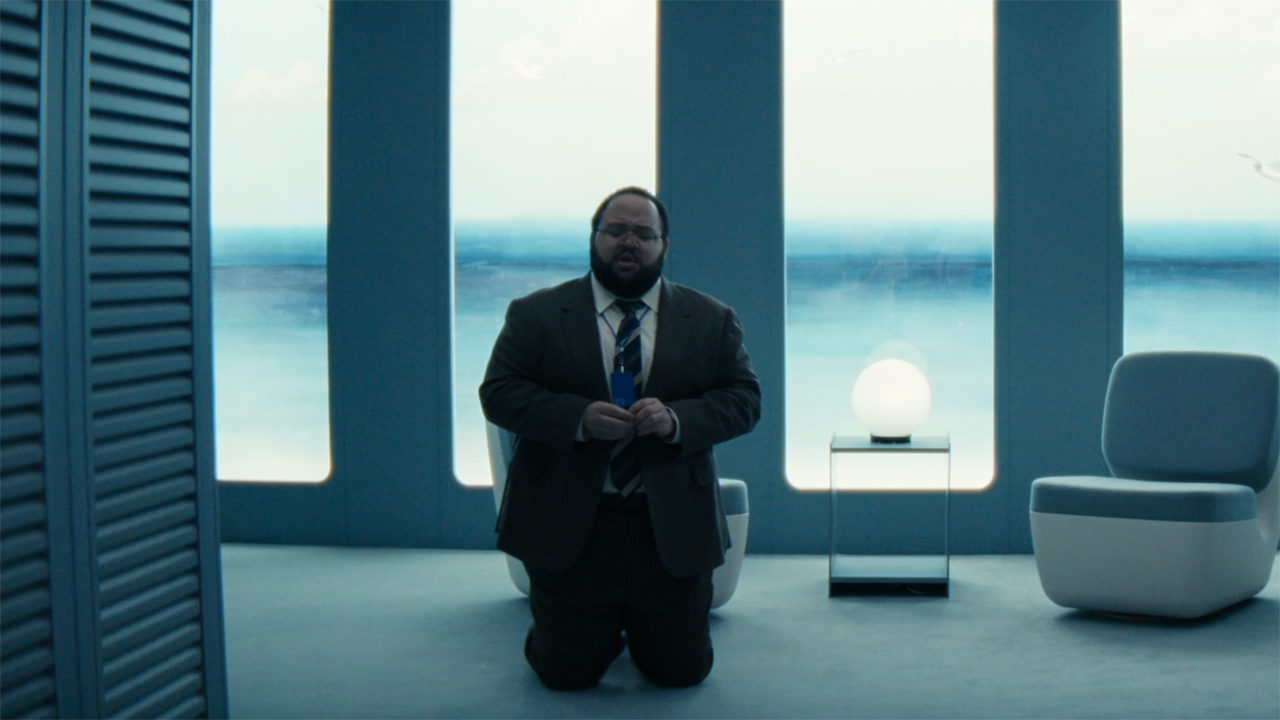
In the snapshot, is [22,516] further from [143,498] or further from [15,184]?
[15,184]

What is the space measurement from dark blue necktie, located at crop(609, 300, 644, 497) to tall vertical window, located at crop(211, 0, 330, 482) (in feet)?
8.12

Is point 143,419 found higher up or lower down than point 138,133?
lower down

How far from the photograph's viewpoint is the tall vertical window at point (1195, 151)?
200 inches

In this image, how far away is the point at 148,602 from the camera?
208 centimetres

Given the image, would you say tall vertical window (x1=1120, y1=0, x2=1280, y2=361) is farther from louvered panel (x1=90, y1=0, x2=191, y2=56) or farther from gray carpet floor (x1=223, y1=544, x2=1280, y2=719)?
louvered panel (x1=90, y1=0, x2=191, y2=56)

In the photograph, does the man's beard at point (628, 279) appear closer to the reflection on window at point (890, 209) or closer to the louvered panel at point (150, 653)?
the louvered panel at point (150, 653)

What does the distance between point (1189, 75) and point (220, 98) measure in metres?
4.28

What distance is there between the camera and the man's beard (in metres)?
3.26

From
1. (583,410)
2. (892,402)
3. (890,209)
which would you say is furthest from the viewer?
(890,209)

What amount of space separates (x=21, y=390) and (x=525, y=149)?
146 inches

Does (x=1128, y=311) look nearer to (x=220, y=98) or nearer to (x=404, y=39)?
(x=404, y=39)

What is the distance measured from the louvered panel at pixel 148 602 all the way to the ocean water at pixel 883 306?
3090 mm

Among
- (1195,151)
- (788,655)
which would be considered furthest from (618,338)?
(1195,151)

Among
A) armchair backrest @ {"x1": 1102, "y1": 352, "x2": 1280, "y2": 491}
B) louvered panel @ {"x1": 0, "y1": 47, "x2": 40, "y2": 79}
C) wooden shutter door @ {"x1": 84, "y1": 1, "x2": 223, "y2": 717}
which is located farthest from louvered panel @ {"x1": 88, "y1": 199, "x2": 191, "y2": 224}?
armchair backrest @ {"x1": 1102, "y1": 352, "x2": 1280, "y2": 491}
